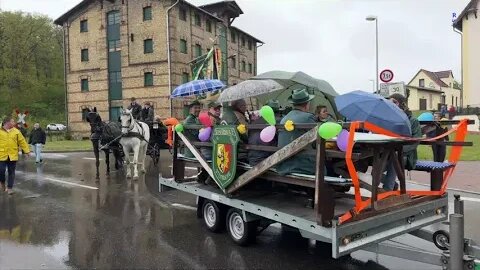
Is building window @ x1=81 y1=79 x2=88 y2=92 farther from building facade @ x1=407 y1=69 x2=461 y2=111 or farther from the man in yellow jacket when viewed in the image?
building facade @ x1=407 y1=69 x2=461 y2=111

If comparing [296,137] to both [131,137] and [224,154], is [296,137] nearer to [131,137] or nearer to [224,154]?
[224,154]

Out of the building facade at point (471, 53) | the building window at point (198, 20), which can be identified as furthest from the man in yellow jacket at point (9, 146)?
the building facade at point (471, 53)

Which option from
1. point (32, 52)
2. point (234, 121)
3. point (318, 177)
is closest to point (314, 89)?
point (234, 121)

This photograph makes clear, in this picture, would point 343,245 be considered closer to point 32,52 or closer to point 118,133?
point 118,133

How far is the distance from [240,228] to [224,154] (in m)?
1.09

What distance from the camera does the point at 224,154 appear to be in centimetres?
632

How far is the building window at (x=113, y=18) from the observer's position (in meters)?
39.6

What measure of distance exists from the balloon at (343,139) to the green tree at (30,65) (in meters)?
59.3

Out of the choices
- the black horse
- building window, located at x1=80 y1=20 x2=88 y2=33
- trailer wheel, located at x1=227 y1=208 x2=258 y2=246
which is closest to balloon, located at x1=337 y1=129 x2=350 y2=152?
trailer wheel, located at x1=227 y1=208 x2=258 y2=246

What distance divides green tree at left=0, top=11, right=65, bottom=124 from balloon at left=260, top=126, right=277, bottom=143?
5799 centimetres

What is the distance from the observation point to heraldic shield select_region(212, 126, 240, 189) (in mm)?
6121

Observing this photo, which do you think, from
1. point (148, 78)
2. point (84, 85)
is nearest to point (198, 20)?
point (148, 78)

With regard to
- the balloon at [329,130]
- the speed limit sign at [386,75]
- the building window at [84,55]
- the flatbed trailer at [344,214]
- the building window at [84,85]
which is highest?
the building window at [84,55]

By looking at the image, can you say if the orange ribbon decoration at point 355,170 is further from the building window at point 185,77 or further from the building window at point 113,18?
the building window at point 113,18
